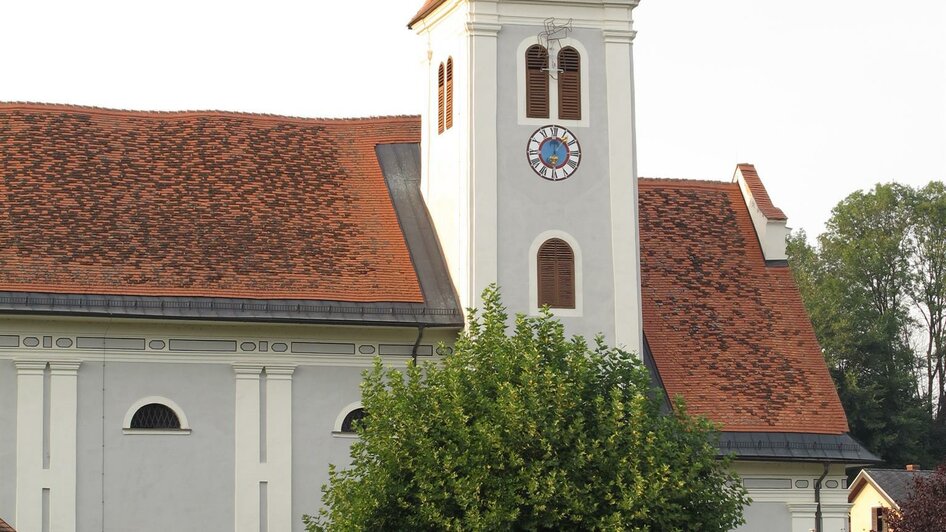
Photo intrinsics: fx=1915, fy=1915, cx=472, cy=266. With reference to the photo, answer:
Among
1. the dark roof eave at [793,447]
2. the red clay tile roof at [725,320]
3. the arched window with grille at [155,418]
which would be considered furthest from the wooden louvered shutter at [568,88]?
the arched window with grille at [155,418]

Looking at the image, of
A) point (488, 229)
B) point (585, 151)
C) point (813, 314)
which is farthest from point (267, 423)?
point (813, 314)

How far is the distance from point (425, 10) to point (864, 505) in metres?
38.4

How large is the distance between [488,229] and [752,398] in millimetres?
6960

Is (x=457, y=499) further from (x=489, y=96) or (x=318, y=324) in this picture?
(x=489, y=96)

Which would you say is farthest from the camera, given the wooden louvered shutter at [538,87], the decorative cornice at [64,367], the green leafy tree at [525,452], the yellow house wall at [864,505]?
the yellow house wall at [864,505]

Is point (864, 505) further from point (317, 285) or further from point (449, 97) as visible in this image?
point (317, 285)

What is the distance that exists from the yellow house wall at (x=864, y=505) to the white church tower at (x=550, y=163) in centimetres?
3480

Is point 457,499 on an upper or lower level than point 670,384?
lower

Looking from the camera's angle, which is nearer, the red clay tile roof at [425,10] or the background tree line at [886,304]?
the red clay tile roof at [425,10]

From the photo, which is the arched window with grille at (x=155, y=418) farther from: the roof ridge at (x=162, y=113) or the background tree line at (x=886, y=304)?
the background tree line at (x=886, y=304)

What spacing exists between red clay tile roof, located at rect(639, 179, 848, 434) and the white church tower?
98.1 inches

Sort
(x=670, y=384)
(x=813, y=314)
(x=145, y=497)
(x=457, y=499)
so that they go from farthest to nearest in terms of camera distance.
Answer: (x=813, y=314) → (x=670, y=384) → (x=145, y=497) → (x=457, y=499)

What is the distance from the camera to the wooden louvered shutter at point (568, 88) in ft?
132

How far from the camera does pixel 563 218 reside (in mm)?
39938
